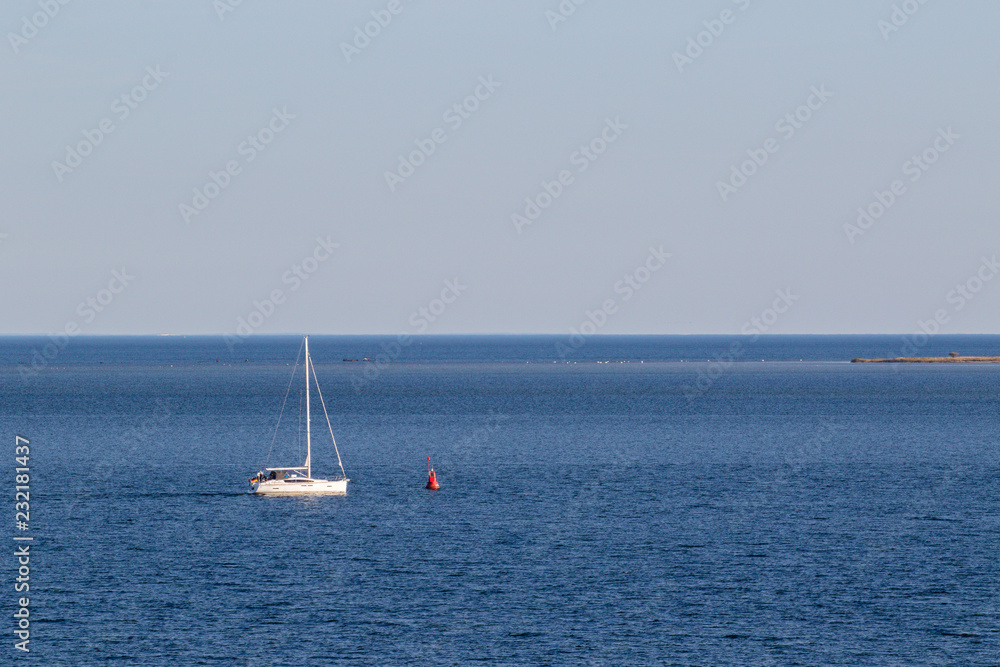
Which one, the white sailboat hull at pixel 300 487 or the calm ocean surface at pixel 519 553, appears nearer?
the calm ocean surface at pixel 519 553

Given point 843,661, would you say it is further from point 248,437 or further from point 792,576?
point 248,437

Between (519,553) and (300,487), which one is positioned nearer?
(519,553)

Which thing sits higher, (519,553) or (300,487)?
(300,487)

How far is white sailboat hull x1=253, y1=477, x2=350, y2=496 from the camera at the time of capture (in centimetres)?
8731

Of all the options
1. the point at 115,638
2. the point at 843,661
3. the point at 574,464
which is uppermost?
the point at 574,464

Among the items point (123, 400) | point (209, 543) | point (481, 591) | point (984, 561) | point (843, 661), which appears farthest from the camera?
point (123, 400)

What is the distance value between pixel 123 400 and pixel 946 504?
139m

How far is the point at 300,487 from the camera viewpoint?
87.7m

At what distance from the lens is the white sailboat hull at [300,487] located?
87312mm

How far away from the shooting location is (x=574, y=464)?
104062 mm

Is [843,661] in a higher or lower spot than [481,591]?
lower

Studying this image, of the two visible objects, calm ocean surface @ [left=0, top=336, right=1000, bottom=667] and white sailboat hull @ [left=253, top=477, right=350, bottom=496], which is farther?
white sailboat hull @ [left=253, top=477, right=350, bottom=496]

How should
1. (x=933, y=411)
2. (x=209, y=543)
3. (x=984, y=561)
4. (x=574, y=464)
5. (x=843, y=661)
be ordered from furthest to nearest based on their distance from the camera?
(x=933, y=411), (x=574, y=464), (x=209, y=543), (x=984, y=561), (x=843, y=661)

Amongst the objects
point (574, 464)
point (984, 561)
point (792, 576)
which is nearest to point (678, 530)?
point (792, 576)
